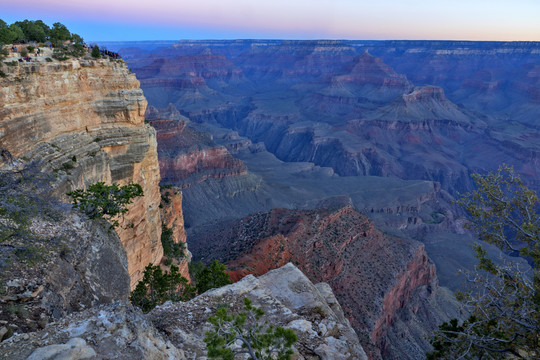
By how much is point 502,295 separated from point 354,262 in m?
26.7

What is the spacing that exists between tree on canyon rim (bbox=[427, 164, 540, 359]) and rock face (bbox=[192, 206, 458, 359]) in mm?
17243

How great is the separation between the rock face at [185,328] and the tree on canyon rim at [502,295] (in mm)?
3671

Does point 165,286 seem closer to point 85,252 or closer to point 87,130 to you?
point 85,252

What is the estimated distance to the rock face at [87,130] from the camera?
16.5 m

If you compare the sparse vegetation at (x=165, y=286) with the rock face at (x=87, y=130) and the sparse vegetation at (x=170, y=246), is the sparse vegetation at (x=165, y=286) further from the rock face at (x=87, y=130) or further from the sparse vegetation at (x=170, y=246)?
the sparse vegetation at (x=170, y=246)

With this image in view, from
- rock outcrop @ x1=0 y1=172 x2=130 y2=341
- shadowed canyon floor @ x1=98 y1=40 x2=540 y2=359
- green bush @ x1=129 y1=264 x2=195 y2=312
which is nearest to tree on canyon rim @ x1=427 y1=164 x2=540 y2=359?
shadowed canyon floor @ x1=98 y1=40 x2=540 y2=359

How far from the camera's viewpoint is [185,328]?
11.1 meters

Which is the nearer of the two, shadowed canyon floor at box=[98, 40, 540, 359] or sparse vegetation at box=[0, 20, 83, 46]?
sparse vegetation at box=[0, 20, 83, 46]

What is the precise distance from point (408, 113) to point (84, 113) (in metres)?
151

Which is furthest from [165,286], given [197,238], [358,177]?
[358,177]

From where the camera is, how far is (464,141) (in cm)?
14775

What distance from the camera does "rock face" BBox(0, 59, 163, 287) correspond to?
16531 millimetres

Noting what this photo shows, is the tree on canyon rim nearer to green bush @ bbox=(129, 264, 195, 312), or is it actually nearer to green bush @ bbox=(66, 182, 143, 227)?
green bush @ bbox=(129, 264, 195, 312)

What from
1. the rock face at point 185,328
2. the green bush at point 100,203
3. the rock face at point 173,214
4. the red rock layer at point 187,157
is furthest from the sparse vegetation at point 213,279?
the red rock layer at point 187,157
